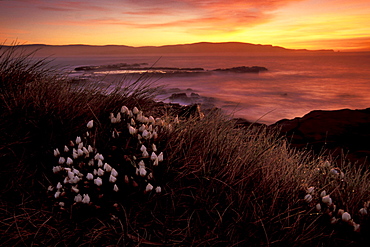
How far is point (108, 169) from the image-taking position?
292cm

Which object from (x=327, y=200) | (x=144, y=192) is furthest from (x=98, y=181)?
(x=327, y=200)

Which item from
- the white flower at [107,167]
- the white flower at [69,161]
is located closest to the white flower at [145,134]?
the white flower at [107,167]

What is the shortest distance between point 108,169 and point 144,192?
45cm

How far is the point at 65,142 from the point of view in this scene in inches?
142

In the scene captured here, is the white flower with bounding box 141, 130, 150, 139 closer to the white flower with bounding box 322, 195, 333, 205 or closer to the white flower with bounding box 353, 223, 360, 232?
the white flower with bounding box 322, 195, 333, 205

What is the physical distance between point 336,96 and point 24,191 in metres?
26.6

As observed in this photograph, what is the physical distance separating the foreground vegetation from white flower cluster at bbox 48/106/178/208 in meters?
0.01

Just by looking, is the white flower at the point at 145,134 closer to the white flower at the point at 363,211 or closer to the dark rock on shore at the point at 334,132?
the white flower at the point at 363,211

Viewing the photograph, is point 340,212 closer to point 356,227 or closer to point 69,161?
point 356,227

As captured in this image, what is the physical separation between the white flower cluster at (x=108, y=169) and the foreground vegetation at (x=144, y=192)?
1 cm

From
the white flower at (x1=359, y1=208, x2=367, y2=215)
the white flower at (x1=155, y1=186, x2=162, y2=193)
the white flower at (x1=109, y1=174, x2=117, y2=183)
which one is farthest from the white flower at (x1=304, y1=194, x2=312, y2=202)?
the white flower at (x1=109, y1=174, x2=117, y2=183)

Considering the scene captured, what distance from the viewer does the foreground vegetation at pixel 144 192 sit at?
2.62 m

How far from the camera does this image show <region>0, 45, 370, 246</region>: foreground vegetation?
2615 millimetres

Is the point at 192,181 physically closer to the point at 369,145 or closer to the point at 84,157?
the point at 84,157
